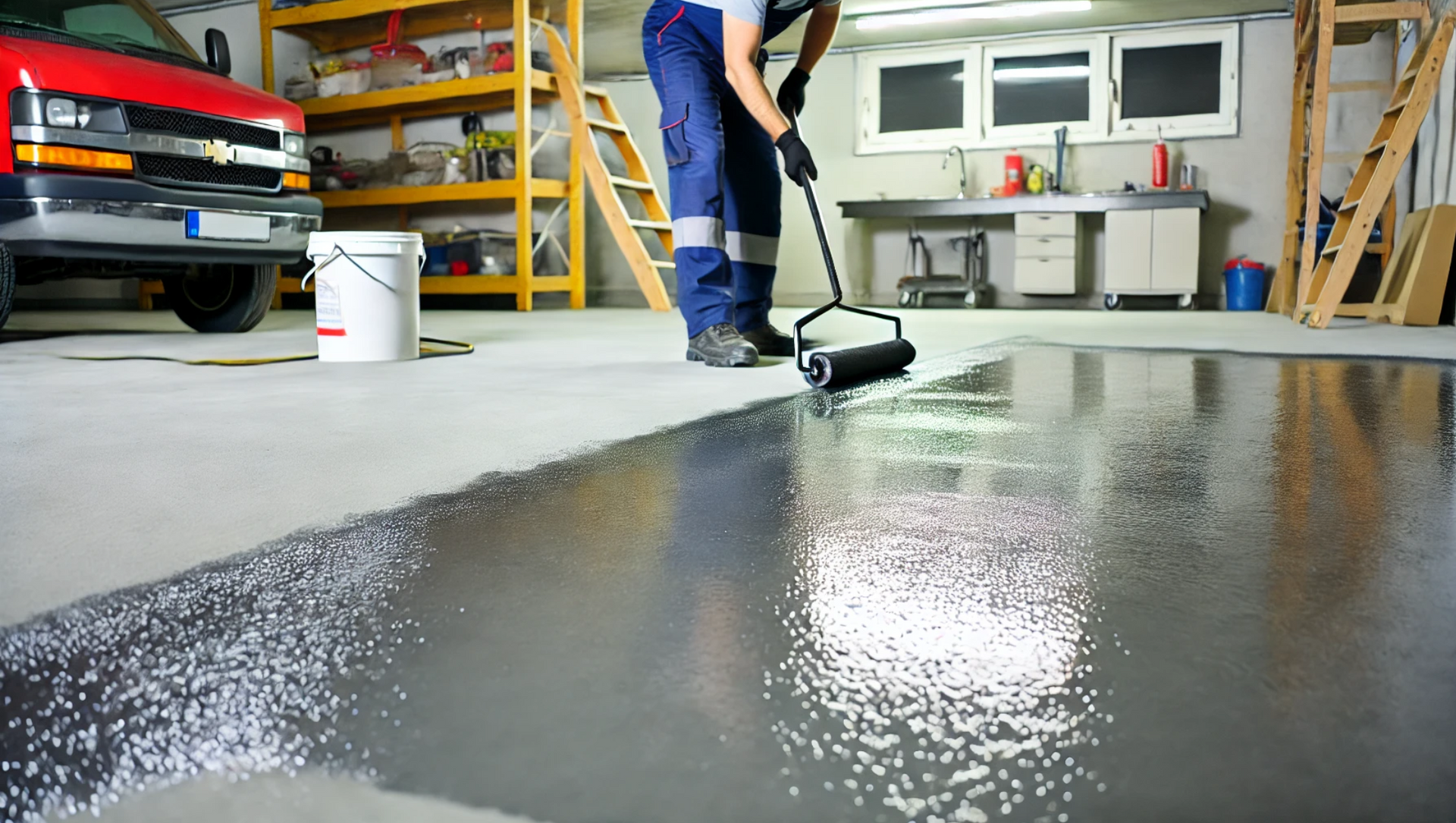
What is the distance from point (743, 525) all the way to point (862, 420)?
0.82m

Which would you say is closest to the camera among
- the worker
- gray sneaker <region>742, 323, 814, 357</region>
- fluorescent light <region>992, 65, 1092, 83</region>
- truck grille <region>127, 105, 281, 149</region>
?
the worker

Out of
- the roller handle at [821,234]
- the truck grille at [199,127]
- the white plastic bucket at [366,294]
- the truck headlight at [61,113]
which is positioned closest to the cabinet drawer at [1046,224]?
the roller handle at [821,234]

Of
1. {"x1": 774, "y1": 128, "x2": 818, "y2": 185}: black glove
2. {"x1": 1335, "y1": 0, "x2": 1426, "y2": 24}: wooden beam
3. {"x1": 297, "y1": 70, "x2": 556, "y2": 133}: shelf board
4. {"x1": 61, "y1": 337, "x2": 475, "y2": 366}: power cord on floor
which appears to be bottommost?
{"x1": 61, "y1": 337, "x2": 475, "y2": 366}: power cord on floor

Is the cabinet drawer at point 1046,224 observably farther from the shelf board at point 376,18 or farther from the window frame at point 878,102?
the shelf board at point 376,18

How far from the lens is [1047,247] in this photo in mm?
7703

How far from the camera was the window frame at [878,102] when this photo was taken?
27.5 ft

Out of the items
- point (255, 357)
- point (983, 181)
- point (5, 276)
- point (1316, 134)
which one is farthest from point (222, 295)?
point (983, 181)

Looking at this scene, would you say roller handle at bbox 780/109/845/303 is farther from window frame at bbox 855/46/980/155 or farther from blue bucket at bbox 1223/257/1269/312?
window frame at bbox 855/46/980/155

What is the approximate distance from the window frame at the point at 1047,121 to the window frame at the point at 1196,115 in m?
0.09

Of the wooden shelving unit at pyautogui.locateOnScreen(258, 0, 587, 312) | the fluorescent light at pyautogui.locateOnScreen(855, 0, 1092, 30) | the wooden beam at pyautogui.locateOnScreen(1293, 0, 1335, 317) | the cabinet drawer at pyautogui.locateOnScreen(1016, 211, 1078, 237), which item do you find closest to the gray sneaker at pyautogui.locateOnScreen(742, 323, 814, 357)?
the wooden beam at pyautogui.locateOnScreen(1293, 0, 1335, 317)

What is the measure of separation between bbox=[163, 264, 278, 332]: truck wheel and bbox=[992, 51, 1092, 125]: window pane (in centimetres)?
592

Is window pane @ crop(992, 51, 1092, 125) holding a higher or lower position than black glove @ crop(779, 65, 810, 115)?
higher

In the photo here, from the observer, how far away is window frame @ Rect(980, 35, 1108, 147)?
317 inches

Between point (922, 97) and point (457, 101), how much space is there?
143 inches
